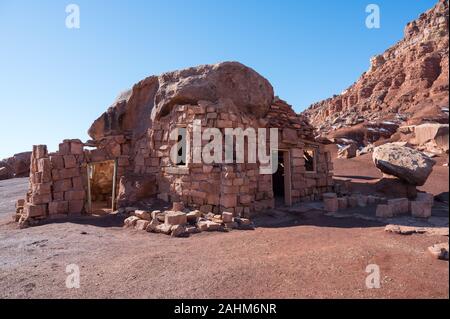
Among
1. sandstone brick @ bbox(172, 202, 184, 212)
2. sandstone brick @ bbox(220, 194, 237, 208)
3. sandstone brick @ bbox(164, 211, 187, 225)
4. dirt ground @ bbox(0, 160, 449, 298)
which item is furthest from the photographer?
sandstone brick @ bbox(172, 202, 184, 212)

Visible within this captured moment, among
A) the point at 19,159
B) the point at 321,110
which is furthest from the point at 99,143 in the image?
the point at 321,110

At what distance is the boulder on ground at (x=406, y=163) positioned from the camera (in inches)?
378

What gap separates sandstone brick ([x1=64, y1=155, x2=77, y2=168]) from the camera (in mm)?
9688

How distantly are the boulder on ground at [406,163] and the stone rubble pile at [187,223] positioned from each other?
18.7 ft

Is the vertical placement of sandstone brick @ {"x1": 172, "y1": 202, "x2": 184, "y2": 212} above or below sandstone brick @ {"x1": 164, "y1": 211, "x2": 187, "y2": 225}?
above

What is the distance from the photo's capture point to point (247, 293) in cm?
373

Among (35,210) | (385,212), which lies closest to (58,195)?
(35,210)

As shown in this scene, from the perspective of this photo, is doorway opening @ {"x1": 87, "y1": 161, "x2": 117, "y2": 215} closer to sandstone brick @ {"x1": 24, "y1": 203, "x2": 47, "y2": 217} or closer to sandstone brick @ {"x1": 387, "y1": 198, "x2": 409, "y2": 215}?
sandstone brick @ {"x1": 24, "y1": 203, "x2": 47, "y2": 217}

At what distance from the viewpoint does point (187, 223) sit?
759 centimetres

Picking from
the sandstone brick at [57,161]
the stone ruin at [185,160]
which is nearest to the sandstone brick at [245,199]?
the stone ruin at [185,160]

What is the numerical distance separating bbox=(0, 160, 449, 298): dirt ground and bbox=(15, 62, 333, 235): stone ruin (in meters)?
1.66

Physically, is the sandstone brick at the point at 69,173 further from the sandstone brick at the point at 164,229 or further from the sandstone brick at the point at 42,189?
the sandstone brick at the point at 164,229

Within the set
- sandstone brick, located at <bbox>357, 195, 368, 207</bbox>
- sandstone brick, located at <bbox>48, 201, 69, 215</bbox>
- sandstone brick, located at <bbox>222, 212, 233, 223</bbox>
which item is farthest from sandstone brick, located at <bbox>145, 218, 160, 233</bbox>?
sandstone brick, located at <bbox>357, 195, 368, 207</bbox>

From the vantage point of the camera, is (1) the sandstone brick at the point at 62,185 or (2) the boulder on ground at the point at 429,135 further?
(2) the boulder on ground at the point at 429,135
